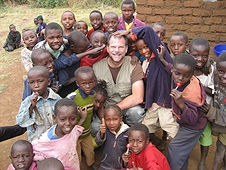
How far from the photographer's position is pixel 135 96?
324cm

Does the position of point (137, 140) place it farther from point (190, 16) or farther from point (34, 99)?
point (190, 16)

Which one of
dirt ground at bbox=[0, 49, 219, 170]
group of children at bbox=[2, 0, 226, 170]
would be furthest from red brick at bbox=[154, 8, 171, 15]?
dirt ground at bbox=[0, 49, 219, 170]

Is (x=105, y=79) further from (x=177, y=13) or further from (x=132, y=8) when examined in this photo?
(x=177, y=13)

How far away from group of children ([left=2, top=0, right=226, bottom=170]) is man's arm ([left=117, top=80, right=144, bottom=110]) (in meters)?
0.12

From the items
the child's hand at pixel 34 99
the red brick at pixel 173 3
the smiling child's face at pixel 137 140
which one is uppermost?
the red brick at pixel 173 3

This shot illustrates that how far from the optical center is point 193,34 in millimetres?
5238

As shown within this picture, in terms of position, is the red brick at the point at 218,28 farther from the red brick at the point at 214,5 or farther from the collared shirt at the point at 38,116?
the collared shirt at the point at 38,116

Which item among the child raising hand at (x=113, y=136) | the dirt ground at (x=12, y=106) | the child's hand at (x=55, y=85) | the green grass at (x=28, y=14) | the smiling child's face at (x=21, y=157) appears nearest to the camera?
the smiling child's face at (x=21, y=157)

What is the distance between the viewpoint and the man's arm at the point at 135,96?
3.22 m

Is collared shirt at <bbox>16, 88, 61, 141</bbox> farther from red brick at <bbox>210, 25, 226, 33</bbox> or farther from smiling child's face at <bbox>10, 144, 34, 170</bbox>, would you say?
red brick at <bbox>210, 25, 226, 33</bbox>

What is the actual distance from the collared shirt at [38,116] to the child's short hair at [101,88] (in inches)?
26.3

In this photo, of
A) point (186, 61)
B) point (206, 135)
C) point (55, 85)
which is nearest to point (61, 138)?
point (55, 85)

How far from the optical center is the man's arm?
3219 millimetres

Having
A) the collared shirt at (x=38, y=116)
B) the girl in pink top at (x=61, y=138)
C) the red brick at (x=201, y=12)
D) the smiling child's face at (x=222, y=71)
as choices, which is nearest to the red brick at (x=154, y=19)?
the red brick at (x=201, y=12)
